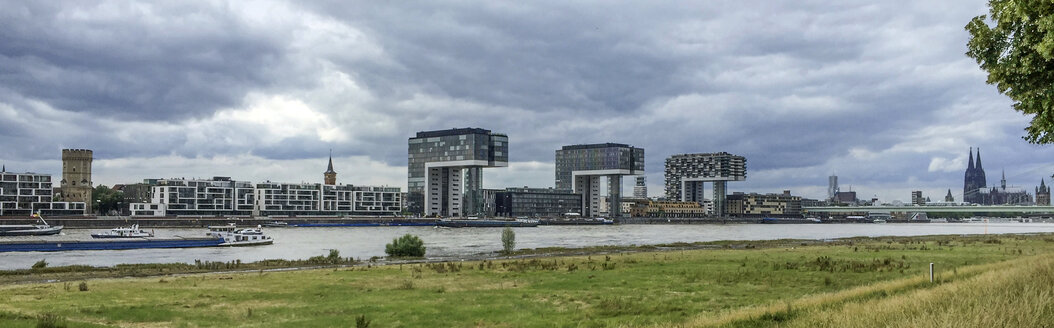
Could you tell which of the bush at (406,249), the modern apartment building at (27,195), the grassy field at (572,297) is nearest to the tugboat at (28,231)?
the modern apartment building at (27,195)

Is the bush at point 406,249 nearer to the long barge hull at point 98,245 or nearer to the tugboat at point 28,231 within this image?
the long barge hull at point 98,245

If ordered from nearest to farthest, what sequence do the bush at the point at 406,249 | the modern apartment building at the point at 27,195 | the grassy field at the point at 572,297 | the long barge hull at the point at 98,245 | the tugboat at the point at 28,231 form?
the grassy field at the point at 572,297 → the bush at the point at 406,249 → the long barge hull at the point at 98,245 → the tugboat at the point at 28,231 → the modern apartment building at the point at 27,195

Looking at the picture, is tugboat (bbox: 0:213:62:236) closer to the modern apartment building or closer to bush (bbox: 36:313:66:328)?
the modern apartment building

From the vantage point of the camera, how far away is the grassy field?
1722cm

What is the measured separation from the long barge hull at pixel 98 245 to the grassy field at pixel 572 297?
5588cm

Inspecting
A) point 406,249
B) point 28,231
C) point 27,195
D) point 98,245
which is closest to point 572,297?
point 406,249

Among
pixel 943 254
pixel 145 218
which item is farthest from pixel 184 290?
pixel 145 218

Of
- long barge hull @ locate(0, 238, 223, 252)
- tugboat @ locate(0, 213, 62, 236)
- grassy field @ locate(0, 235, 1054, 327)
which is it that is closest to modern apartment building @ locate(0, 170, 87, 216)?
tugboat @ locate(0, 213, 62, 236)

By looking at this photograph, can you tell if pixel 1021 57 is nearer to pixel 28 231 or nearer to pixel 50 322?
pixel 50 322

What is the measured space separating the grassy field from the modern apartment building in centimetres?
16630

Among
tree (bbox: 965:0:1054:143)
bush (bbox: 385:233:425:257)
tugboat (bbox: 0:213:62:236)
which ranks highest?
tree (bbox: 965:0:1054:143)

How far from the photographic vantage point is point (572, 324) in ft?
86.8

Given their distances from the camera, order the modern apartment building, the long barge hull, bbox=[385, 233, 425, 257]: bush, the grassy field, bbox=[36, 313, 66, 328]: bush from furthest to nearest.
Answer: the modern apartment building, the long barge hull, bbox=[385, 233, 425, 257]: bush, bbox=[36, 313, 66, 328]: bush, the grassy field

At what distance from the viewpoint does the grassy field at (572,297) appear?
17.2m
